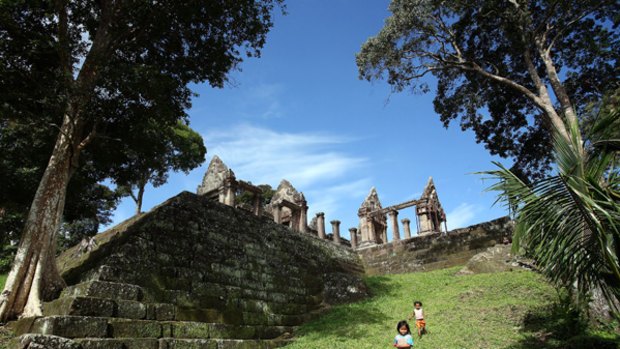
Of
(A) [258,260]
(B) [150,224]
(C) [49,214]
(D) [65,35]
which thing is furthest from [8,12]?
(A) [258,260]

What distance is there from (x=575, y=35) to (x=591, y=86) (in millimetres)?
1893

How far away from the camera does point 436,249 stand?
16.2 meters

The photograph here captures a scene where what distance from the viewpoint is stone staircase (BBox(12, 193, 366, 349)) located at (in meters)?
6.06

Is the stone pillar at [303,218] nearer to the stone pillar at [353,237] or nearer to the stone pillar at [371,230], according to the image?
the stone pillar at [353,237]

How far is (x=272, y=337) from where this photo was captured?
858cm

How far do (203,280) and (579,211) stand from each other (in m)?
7.24

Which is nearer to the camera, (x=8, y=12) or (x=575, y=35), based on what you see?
(x=8, y=12)

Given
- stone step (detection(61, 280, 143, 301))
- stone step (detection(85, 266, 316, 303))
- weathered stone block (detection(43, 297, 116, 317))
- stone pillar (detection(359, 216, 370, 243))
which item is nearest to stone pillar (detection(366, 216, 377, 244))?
stone pillar (detection(359, 216, 370, 243))

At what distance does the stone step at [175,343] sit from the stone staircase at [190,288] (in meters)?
0.02

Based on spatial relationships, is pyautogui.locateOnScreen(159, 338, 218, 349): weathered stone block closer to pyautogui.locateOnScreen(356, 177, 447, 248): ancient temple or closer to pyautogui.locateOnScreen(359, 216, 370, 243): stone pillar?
pyautogui.locateOnScreen(356, 177, 447, 248): ancient temple

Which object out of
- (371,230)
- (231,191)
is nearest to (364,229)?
(371,230)

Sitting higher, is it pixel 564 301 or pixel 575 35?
pixel 575 35

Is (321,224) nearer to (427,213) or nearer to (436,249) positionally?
(427,213)

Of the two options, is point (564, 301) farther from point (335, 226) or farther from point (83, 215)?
point (335, 226)
